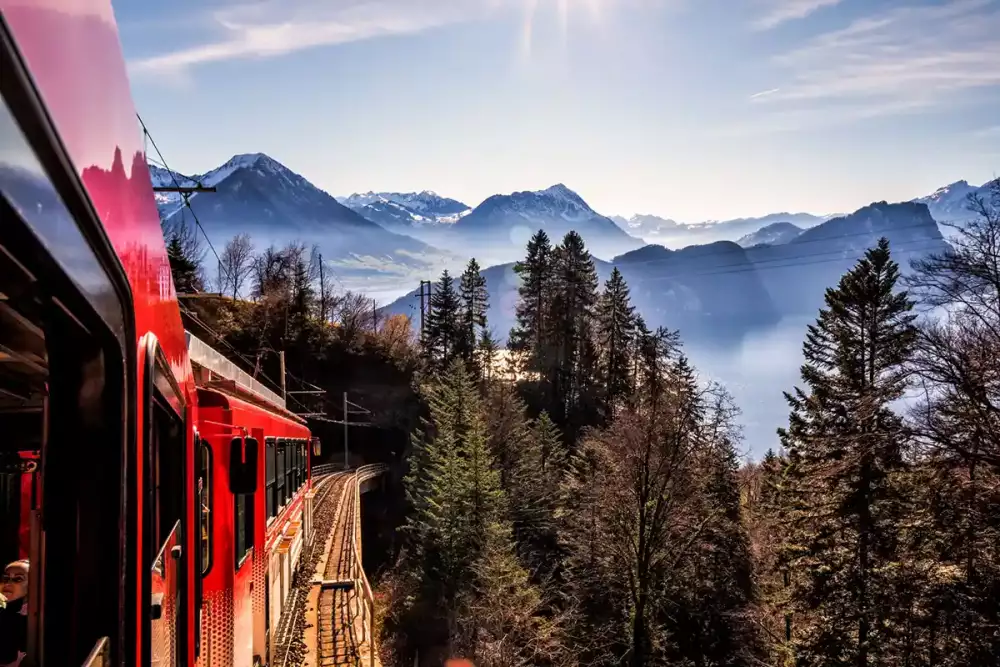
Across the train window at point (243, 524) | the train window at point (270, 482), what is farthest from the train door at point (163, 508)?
the train window at point (270, 482)

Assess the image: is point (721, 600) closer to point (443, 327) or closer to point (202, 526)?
point (202, 526)

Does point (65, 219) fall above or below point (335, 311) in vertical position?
below

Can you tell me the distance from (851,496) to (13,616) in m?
21.0

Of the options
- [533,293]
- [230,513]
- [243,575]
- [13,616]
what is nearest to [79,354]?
[13,616]

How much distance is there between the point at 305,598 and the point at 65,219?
22.3 m

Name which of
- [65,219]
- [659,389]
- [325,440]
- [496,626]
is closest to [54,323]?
[65,219]

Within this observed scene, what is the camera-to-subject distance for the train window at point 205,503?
452 centimetres

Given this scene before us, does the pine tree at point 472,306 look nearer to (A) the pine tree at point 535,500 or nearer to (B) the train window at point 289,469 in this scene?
(A) the pine tree at point 535,500

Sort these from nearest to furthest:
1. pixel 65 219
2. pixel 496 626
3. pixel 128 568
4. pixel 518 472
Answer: pixel 65 219, pixel 128 568, pixel 496 626, pixel 518 472

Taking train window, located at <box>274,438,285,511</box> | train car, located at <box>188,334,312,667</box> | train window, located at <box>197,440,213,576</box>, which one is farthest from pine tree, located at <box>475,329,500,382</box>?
train window, located at <box>197,440,213,576</box>

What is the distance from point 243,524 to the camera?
302 inches

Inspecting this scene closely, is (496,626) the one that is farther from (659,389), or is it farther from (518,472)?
(518,472)

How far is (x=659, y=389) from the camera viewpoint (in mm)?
22219

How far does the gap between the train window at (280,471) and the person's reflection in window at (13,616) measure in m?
10.2
